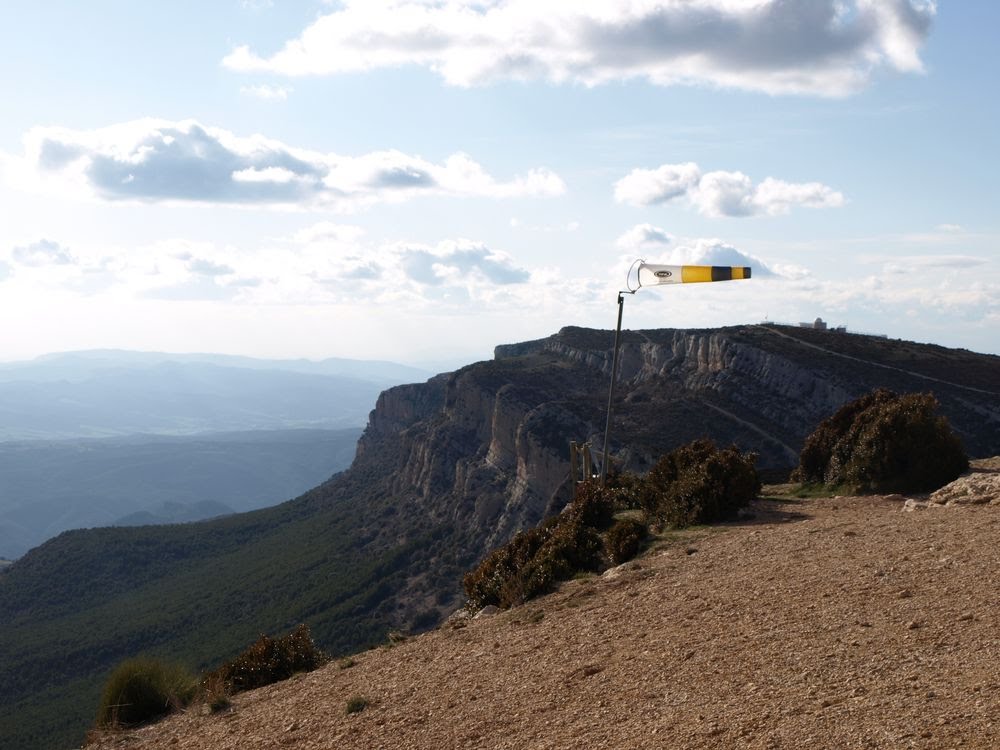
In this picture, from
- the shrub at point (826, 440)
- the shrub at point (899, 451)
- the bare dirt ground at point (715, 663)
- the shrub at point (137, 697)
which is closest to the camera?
the bare dirt ground at point (715, 663)

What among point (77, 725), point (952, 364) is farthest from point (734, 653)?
point (952, 364)

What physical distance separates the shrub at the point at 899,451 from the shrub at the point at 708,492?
A: 8.42 feet

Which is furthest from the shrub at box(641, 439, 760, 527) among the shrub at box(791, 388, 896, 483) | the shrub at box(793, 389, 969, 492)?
the shrub at box(791, 388, 896, 483)

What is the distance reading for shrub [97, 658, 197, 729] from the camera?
13359 millimetres

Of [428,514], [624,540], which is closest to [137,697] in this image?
[624,540]

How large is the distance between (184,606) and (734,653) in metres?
56.0

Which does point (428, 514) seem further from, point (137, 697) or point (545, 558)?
point (137, 697)

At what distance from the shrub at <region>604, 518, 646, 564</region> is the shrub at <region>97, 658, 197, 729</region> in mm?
7326

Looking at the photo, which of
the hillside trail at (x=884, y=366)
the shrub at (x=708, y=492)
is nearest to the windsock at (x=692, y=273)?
the shrub at (x=708, y=492)

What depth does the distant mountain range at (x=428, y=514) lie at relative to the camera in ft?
153

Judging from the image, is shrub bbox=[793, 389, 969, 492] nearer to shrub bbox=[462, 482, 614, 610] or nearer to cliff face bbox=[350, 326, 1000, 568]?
shrub bbox=[462, 482, 614, 610]

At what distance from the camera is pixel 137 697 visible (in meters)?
13.6

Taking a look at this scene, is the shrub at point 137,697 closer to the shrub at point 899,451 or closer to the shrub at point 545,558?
the shrub at point 545,558

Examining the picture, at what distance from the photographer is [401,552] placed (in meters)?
61.5
